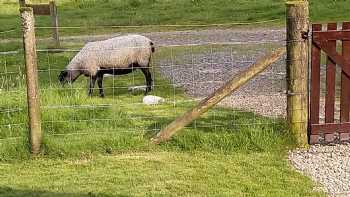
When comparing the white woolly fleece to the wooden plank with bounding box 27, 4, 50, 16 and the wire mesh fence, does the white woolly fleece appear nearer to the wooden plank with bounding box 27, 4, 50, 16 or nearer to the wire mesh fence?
the wire mesh fence

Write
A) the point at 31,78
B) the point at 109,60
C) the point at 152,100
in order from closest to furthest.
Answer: the point at 31,78, the point at 152,100, the point at 109,60

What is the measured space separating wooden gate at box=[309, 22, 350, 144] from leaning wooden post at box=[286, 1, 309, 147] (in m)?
0.10

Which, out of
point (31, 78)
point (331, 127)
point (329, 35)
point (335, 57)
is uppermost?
point (329, 35)

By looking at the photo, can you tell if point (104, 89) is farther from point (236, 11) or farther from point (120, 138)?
point (236, 11)

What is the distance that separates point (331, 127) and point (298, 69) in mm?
858

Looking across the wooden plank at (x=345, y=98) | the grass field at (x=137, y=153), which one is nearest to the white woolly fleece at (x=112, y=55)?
the grass field at (x=137, y=153)

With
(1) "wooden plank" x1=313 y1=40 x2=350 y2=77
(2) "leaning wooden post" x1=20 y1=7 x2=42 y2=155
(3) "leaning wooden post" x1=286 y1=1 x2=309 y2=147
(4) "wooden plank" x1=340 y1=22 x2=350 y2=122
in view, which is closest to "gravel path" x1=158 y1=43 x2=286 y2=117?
(3) "leaning wooden post" x1=286 y1=1 x2=309 y2=147

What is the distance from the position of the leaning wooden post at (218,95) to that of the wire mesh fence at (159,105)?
0.94 feet

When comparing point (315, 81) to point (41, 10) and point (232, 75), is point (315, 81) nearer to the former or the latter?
point (232, 75)

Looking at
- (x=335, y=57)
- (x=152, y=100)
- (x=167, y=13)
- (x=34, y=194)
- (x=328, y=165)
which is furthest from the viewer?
(x=167, y=13)

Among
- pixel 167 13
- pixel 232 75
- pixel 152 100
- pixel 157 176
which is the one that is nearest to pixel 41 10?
pixel 167 13

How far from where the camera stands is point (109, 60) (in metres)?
12.8

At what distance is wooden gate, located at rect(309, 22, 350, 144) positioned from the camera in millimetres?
7699

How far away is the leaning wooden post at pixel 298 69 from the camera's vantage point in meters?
7.72
